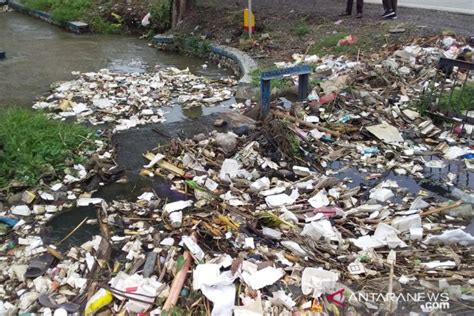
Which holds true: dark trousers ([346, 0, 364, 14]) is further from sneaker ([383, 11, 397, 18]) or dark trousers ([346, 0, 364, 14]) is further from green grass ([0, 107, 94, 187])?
green grass ([0, 107, 94, 187])

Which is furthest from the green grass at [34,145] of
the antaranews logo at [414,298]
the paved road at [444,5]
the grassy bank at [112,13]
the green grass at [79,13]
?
the paved road at [444,5]

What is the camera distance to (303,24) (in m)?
10.4

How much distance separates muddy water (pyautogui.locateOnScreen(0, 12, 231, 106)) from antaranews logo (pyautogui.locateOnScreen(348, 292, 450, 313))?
6.19 meters

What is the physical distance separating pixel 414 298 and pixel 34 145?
4249 mm

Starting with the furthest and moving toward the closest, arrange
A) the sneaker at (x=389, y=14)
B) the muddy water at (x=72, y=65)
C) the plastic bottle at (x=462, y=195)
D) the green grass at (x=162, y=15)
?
the green grass at (x=162, y=15), the sneaker at (x=389, y=14), the muddy water at (x=72, y=65), the plastic bottle at (x=462, y=195)

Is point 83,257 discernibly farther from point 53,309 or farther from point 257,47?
point 257,47

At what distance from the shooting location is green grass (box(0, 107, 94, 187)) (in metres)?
4.80

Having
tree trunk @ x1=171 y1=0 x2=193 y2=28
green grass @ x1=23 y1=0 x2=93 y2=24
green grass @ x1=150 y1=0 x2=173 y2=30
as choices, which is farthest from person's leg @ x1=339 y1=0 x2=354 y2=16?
green grass @ x1=23 y1=0 x2=93 y2=24

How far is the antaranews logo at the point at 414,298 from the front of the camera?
2.99 m

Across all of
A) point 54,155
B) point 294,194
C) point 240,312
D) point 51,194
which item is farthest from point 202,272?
point 54,155

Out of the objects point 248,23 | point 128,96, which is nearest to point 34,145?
point 128,96

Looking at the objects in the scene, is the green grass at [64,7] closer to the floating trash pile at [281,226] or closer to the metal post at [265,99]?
the floating trash pile at [281,226]

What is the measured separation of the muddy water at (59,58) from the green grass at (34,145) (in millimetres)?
1875

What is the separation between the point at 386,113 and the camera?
596 cm
